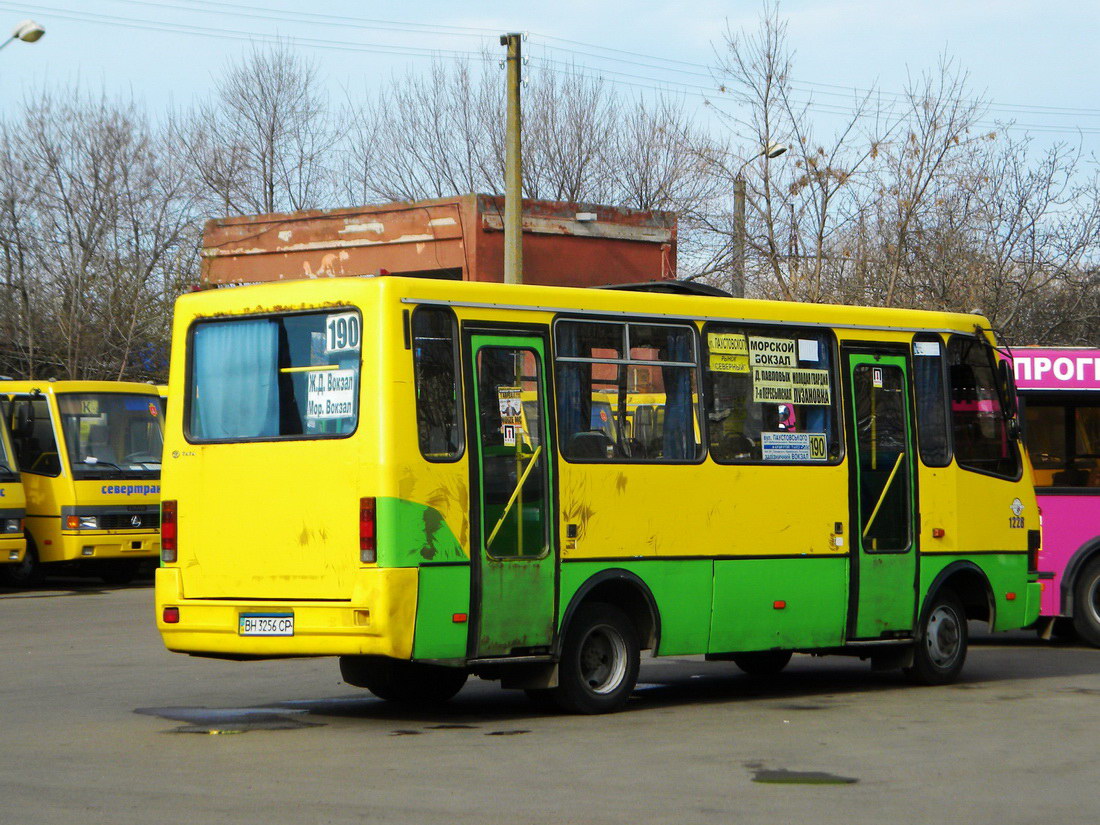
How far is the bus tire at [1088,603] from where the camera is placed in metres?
15.9

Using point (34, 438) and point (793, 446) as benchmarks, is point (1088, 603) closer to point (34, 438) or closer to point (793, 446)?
point (793, 446)

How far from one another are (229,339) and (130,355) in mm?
25331

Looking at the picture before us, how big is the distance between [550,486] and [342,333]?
1.64 m

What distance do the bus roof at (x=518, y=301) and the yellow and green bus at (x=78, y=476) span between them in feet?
40.6

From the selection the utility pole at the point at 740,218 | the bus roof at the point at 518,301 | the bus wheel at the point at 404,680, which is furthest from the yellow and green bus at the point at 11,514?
the utility pole at the point at 740,218

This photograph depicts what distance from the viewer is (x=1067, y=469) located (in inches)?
638

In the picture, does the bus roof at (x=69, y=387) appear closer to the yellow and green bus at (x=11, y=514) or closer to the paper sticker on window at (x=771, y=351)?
the yellow and green bus at (x=11, y=514)

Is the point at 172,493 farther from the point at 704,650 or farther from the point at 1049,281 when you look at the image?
the point at 1049,281

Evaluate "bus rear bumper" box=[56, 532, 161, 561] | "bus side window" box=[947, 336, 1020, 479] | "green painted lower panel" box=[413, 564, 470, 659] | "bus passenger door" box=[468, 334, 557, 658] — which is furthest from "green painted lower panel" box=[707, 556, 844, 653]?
"bus rear bumper" box=[56, 532, 161, 561]

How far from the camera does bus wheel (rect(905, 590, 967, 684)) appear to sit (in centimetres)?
1286

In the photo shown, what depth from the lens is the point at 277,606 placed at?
10.1m

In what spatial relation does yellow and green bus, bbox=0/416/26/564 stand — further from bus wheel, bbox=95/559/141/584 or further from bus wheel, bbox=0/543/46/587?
bus wheel, bbox=95/559/141/584

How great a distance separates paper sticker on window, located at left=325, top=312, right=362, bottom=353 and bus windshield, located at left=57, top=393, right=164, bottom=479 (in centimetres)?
1352

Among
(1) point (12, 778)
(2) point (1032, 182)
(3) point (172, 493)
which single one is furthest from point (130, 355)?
(1) point (12, 778)
